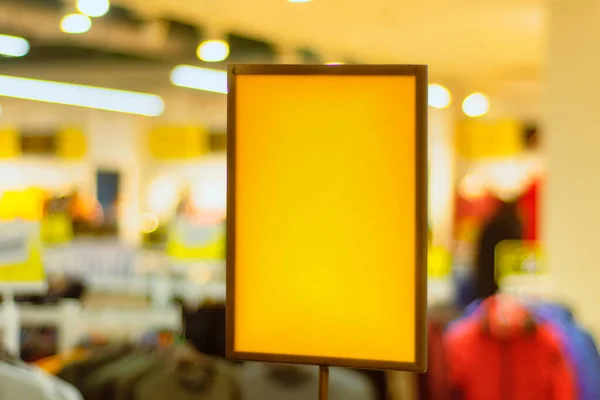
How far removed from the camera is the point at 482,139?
1222cm

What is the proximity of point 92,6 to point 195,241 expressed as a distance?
1854 mm

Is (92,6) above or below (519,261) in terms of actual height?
above

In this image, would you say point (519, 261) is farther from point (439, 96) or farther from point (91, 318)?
point (439, 96)

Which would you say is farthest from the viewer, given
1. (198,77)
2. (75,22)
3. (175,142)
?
(175,142)

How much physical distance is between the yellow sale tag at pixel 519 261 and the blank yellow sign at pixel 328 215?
5003 millimetres

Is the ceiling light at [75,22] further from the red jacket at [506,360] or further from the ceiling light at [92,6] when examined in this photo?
the red jacket at [506,360]

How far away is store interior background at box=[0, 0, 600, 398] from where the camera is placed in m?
5.86

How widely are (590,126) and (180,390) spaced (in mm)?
3729

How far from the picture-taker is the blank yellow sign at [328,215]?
55.3 inches

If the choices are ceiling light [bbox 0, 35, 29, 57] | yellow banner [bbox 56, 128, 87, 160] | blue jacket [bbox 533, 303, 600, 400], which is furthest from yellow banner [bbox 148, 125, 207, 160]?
blue jacket [bbox 533, 303, 600, 400]

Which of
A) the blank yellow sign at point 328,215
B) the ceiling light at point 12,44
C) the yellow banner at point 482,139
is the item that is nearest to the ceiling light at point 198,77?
the ceiling light at point 12,44

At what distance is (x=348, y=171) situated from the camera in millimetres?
1420

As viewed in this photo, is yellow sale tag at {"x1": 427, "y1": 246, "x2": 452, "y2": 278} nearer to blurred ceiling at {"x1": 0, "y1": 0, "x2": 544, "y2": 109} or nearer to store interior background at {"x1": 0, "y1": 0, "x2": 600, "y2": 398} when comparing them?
store interior background at {"x1": 0, "y1": 0, "x2": 600, "y2": 398}

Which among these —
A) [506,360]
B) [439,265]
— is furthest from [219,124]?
[506,360]
